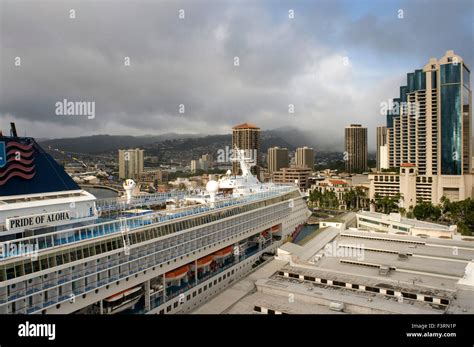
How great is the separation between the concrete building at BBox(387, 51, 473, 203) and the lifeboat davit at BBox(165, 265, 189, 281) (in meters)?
29.5

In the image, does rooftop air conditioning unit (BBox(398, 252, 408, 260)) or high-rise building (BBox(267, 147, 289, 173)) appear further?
high-rise building (BBox(267, 147, 289, 173))

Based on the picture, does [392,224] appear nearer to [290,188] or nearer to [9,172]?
[290,188]

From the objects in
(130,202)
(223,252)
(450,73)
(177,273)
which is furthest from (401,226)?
(450,73)

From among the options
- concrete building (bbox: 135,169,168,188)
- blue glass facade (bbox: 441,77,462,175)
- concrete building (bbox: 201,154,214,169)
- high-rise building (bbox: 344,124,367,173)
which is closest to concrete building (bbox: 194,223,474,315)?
blue glass facade (bbox: 441,77,462,175)

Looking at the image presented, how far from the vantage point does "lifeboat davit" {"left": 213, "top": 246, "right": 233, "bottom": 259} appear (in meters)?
14.3

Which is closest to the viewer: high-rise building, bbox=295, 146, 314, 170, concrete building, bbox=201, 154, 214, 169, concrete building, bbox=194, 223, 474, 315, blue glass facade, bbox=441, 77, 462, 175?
concrete building, bbox=194, 223, 474, 315

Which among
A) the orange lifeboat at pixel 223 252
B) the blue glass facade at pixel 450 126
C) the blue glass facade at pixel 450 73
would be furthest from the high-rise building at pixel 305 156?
the orange lifeboat at pixel 223 252

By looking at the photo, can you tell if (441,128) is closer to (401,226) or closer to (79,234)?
(401,226)

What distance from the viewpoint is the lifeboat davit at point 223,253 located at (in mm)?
14303

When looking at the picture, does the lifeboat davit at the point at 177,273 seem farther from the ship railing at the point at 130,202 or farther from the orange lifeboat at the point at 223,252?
the ship railing at the point at 130,202

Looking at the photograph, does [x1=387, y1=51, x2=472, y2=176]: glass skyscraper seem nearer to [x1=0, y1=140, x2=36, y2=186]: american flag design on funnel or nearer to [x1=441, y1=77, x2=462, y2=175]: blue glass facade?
[x1=441, y1=77, x2=462, y2=175]: blue glass facade

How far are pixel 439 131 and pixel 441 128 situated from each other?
35 centimetres
